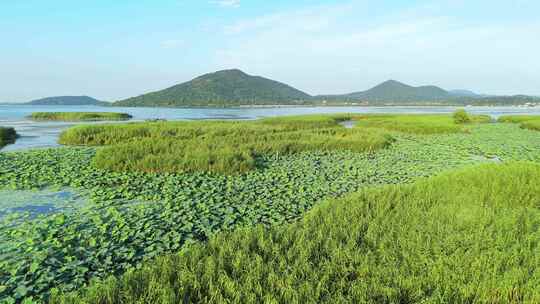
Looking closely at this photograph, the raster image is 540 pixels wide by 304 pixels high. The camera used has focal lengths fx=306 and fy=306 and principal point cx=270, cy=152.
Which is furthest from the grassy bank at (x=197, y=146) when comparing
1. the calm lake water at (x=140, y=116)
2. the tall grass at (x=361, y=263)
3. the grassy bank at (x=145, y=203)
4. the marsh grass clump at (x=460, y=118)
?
the marsh grass clump at (x=460, y=118)

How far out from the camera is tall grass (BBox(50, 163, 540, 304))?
12.2ft

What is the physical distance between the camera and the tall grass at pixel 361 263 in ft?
12.2

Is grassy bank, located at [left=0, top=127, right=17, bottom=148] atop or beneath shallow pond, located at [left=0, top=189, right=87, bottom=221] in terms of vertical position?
atop

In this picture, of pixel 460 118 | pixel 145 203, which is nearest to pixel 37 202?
pixel 145 203

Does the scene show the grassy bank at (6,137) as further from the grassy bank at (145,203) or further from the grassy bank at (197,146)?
the grassy bank at (145,203)

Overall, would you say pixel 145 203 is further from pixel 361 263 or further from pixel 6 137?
pixel 6 137

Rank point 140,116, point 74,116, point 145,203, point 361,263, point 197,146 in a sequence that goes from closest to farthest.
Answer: point 361,263, point 145,203, point 197,146, point 74,116, point 140,116

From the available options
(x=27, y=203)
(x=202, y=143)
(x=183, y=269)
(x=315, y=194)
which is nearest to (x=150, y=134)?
(x=202, y=143)

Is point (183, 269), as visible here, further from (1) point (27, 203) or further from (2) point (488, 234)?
(1) point (27, 203)

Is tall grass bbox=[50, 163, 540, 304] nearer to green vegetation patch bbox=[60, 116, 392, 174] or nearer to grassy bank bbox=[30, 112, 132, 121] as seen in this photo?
green vegetation patch bbox=[60, 116, 392, 174]

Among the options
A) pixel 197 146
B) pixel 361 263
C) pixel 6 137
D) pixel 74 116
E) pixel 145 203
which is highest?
pixel 74 116

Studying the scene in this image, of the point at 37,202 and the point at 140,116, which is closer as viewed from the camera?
the point at 37,202

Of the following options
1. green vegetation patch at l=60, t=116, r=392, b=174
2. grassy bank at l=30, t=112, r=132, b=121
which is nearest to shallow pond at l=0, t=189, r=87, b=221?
green vegetation patch at l=60, t=116, r=392, b=174

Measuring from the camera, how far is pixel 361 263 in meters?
4.44
